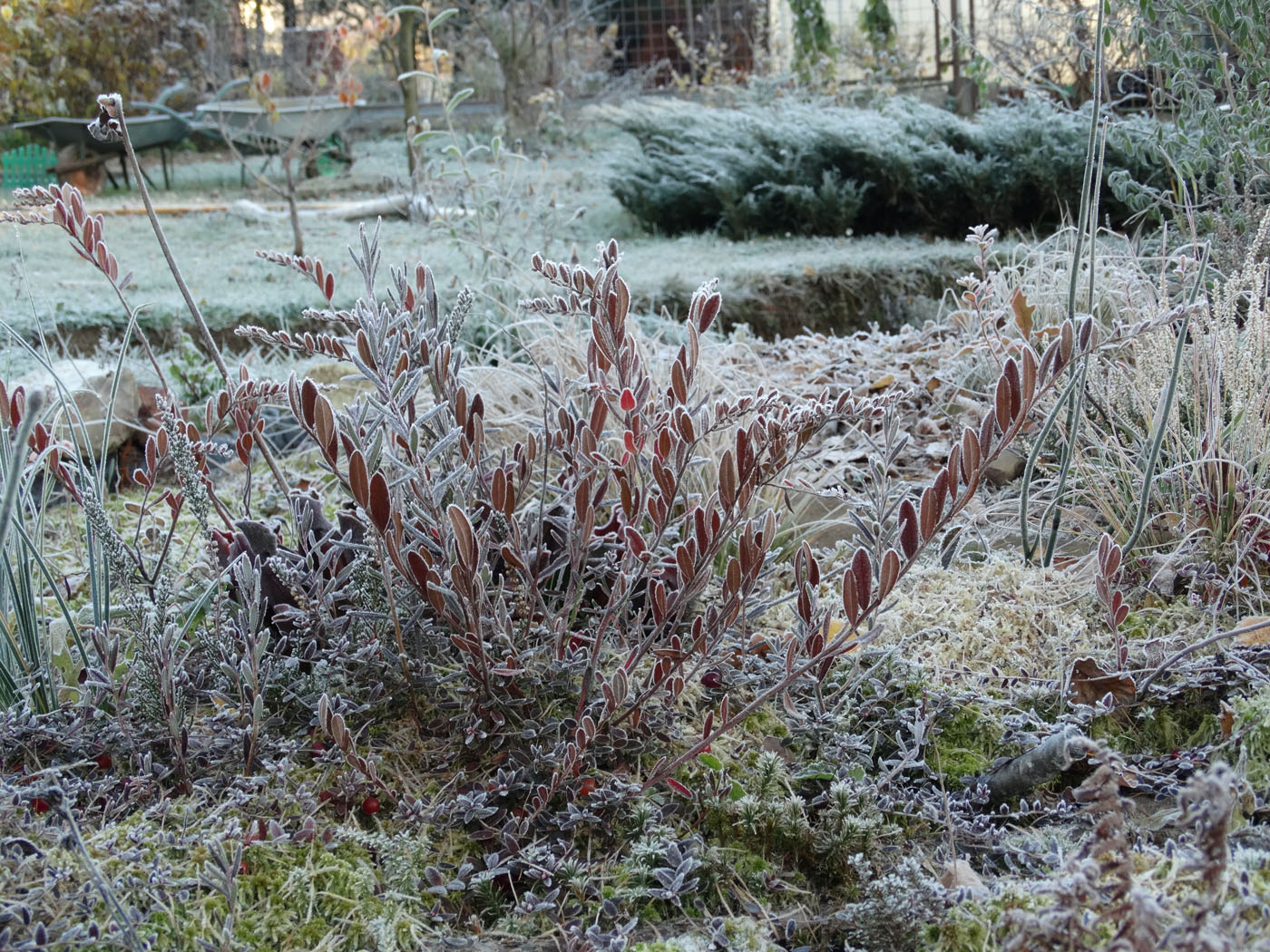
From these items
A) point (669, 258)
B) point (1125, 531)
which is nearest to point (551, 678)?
point (1125, 531)

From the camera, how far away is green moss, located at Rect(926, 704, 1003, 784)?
4.88 ft

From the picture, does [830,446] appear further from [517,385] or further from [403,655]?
[403,655]

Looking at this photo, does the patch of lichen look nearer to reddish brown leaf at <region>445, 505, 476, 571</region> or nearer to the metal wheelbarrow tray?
reddish brown leaf at <region>445, 505, 476, 571</region>

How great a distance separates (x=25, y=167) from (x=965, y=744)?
11.5 m

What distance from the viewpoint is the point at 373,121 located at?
528 inches

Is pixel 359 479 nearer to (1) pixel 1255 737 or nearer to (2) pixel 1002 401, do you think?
(2) pixel 1002 401

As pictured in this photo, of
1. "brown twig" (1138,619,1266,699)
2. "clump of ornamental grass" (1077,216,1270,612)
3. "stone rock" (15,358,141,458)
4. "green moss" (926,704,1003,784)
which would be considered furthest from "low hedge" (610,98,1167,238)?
"green moss" (926,704,1003,784)

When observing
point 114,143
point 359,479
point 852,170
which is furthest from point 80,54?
point 359,479

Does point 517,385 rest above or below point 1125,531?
above

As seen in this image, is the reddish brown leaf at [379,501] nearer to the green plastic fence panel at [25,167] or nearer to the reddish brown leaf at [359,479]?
the reddish brown leaf at [359,479]

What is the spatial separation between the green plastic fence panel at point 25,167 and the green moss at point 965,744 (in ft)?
36.3

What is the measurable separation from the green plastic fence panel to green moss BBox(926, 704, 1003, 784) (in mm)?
11074

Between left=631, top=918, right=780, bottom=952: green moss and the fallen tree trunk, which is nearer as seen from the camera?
left=631, top=918, right=780, bottom=952: green moss

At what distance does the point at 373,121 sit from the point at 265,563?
42.9 feet
